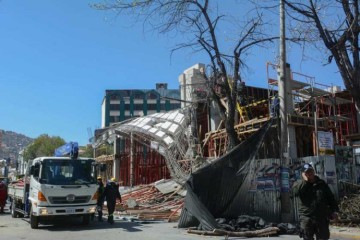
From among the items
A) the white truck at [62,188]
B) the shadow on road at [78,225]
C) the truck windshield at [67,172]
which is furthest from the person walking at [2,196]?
the truck windshield at [67,172]

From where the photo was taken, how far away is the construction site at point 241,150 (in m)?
14.1

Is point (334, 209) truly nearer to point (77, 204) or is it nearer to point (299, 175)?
point (299, 175)

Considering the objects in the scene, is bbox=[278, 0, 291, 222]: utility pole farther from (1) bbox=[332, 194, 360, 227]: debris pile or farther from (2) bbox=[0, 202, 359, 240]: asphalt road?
(2) bbox=[0, 202, 359, 240]: asphalt road

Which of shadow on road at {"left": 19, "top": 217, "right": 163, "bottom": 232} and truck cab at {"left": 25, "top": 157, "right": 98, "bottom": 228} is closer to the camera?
truck cab at {"left": 25, "top": 157, "right": 98, "bottom": 228}

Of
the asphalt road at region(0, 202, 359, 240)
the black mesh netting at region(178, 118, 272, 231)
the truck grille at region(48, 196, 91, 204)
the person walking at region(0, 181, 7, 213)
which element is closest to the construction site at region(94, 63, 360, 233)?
the black mesh netting at region(178, 118, 272, 231)

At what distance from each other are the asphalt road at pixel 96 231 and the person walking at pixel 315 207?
15.5 ft

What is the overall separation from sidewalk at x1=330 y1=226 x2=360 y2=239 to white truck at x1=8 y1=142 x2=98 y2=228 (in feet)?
26.2

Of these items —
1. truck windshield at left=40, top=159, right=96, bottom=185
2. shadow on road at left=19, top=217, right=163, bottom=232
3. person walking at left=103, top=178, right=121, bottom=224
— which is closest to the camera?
shadow on road at left=19, top=217, right=163, bottom=232

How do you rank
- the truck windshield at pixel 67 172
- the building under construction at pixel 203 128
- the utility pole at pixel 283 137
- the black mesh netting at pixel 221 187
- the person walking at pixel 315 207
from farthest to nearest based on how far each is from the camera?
1. the building under construction at pixel 203 128
2. the truck windshield at pixel 67 172
3. the utility pole at pixel 283 137
4. the black mesh netting at pixel 221 187
5. the person walking at pixel 315 207

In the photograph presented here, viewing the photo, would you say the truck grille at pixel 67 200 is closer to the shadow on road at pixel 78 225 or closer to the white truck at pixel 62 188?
the white truck at pixel 62 188

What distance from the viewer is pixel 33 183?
612 inches

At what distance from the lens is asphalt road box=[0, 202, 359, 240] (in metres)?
12.5

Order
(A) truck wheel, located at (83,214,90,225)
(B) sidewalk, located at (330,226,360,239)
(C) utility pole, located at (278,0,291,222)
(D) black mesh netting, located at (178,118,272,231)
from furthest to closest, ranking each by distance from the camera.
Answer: (A) truck wheel, located at (83,214,90,225)
(C) utility pole, located at (278,0,291,222)
(D) black mesh netting, located at (178,118,272,231)
(B) sidewalk, located at (330,226,360,239)

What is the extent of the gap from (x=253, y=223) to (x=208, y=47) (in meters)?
7.32
